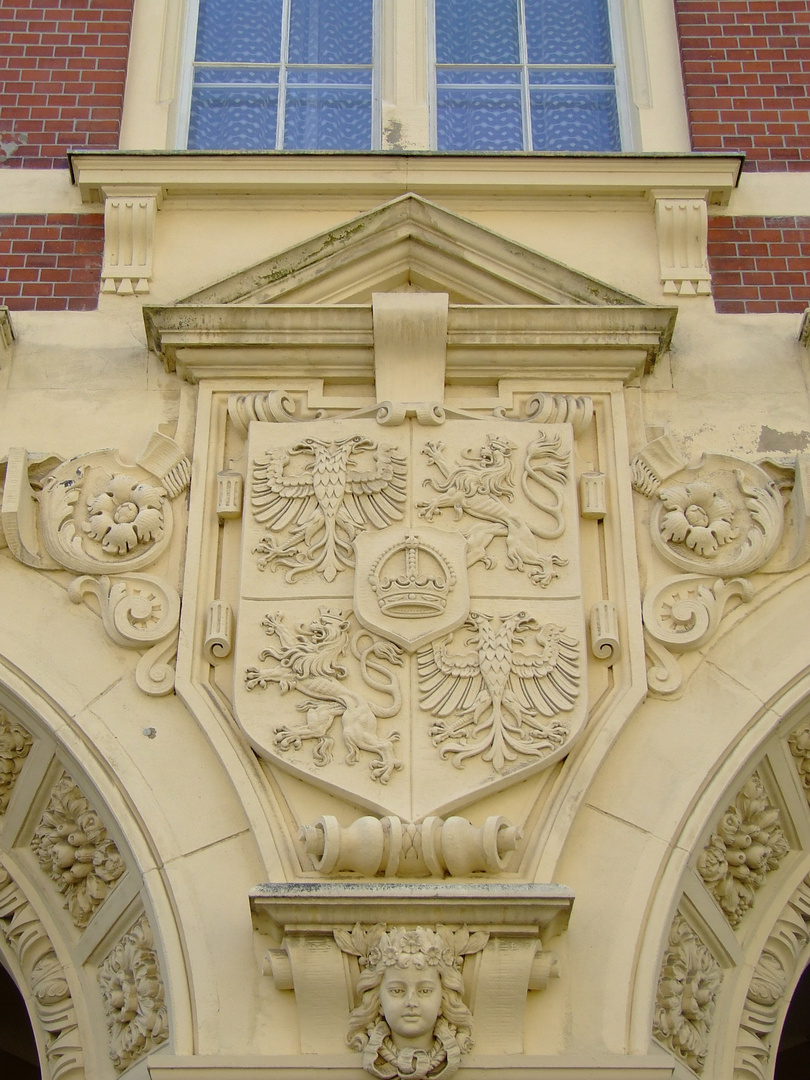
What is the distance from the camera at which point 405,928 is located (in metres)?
5.48

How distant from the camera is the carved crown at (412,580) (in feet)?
20.2

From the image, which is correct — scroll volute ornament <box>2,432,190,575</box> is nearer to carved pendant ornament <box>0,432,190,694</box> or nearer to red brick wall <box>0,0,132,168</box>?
carved pendant ornament <box>0,432,190,694</box>

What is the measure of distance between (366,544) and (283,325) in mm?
1108

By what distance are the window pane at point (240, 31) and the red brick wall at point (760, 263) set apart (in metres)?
2.47

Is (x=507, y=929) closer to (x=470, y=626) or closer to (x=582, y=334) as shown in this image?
(x=470, y=626)

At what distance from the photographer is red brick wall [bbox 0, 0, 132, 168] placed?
7.84 m

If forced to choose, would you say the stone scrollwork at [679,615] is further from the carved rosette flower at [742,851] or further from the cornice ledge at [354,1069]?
the cornice ledge at [354,1069]

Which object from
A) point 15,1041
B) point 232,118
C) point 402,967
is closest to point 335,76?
point 232,118

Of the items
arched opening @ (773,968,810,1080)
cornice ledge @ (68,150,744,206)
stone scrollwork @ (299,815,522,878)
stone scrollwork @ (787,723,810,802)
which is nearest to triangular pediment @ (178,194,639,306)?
cornice ledge @ (68,150,744,206)

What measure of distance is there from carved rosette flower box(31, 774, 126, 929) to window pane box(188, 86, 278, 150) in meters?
3.34

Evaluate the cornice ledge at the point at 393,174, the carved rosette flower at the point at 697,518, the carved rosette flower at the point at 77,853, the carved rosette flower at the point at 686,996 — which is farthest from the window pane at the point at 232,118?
the carved rosette flower at the point at 686,996

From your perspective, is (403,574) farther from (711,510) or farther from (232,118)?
(232,118)

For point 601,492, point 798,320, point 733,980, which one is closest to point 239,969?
point 733,980

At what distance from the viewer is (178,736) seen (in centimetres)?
609
